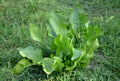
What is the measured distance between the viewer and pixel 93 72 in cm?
283

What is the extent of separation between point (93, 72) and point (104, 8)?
1.83 meters

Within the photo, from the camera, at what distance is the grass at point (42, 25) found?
277 centimetres

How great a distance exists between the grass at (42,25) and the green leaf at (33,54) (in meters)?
0.18

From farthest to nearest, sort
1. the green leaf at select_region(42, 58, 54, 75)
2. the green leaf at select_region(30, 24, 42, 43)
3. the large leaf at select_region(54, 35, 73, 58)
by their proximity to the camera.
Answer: the green leaf at select_region(30, 24, 42, 43) → the large leaf at select_region(54, 35, 73, 58) → the green leaf at select_region(42, 58, 54, 75)

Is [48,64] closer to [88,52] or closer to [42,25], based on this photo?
[88,52]

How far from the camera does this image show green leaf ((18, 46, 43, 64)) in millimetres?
2674

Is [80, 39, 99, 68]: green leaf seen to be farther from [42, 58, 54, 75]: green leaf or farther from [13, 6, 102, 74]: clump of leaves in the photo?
[42, 58, 54, 75]: green leaf

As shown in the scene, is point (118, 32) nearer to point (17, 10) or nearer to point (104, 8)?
point (104, 8)


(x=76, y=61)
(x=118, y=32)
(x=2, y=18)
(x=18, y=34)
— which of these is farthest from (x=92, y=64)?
(x=2, y=18)

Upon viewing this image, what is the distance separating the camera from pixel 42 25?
3703 millimetres

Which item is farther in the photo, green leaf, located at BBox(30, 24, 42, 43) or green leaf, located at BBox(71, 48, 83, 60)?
green leaf, located at BBox(30, 24, 42, 43)

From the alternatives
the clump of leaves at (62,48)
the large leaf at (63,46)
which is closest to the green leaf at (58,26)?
the clump of leaves at (62,48)

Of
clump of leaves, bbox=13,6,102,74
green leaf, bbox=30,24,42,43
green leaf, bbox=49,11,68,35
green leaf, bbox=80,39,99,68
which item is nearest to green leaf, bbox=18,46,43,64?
clump of leaves, bbox=13,6,102,74

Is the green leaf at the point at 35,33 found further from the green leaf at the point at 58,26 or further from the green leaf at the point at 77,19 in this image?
the green leaf at the point at 77,19
